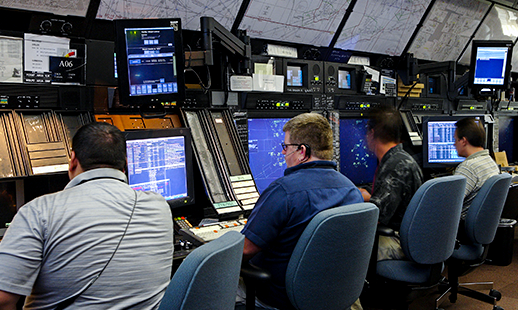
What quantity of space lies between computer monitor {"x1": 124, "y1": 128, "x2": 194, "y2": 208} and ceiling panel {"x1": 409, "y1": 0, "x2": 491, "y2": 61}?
125 inches

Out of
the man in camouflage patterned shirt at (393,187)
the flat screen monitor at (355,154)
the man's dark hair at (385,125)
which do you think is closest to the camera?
the man in camouflage patterned shirt at (393,187)

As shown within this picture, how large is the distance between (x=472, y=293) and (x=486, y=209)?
0.78 metres

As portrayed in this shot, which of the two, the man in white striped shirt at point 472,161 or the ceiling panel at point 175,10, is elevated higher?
the ceiling panel at point 175,10

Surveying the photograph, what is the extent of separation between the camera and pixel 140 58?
7.45 feet

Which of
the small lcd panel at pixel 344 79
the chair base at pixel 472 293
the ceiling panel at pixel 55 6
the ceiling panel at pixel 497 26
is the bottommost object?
the chair base at pixel 472 293

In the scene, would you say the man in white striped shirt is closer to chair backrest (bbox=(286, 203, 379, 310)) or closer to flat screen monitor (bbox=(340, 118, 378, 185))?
flat screen monitor (bbox=(340, 118, 378, 185))

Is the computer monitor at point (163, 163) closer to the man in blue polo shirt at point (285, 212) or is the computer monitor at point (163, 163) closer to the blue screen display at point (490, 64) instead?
the man in blue polo shirt at point (285, 212)

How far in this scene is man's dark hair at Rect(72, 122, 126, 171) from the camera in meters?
1.44

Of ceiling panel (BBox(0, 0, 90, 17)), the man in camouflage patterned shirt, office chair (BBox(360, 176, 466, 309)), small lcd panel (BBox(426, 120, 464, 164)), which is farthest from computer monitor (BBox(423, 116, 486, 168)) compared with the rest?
ceiling panel (BBox(0, 0, 90, 17))

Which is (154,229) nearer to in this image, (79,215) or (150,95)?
(79,215)

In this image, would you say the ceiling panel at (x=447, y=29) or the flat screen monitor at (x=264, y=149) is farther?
the ceiling panel at (x=447, y=29)

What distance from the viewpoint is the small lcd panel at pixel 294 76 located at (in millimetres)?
3355

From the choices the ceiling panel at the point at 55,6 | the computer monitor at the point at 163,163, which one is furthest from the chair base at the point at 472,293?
the ceiling panel at the point at 55,6

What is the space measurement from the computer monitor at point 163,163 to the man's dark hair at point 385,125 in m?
1.18
